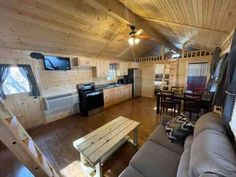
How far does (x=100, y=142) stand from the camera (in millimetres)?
1792

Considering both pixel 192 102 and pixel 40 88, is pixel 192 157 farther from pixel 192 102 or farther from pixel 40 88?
pixel 40 88

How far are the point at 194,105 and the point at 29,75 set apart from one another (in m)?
4.72

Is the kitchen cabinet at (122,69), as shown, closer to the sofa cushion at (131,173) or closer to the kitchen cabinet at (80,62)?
the kitchen cabinet at (80,62)

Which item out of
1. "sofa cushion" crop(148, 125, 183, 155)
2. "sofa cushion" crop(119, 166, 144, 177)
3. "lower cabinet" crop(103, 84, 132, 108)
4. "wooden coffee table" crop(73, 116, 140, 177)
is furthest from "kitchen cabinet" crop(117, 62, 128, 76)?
"sofa cushion" crop(119, 166, 144, 177)

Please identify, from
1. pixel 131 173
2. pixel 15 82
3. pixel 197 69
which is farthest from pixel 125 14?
pixel 197 69

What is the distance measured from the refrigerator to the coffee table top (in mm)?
4127

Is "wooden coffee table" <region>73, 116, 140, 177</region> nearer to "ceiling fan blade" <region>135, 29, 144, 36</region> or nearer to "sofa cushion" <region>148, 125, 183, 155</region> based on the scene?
"sofa cushion" <region>148, 125, 183, 155</region>

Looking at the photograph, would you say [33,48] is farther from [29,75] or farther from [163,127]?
[163,127]

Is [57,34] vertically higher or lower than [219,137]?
higher

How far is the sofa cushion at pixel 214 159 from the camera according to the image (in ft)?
2.48

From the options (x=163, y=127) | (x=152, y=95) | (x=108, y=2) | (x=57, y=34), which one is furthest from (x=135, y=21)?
(x=152, y=95)

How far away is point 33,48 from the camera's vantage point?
311cm

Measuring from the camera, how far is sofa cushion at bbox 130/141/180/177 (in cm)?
121

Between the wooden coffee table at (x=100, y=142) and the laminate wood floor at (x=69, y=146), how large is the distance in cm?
23
